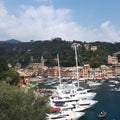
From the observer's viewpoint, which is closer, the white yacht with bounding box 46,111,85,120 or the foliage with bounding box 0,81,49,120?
the foliage with bounding box 0,81,49,120

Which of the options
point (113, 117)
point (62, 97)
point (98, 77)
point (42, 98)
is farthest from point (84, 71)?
point (42, 98)

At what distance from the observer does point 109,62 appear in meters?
152

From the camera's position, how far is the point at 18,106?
16531 mm

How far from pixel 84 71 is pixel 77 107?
269ft

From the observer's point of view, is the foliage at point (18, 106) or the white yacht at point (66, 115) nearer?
the foliage at point (18, 106)

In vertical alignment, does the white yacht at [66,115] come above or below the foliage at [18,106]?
below

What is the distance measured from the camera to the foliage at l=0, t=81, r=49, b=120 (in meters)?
16.4

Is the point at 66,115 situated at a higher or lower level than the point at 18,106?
lower

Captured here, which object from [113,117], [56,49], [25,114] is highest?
[56,49]

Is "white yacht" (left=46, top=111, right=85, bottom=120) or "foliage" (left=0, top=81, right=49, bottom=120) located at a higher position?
"foliage" (left=0, top=81, right=49, bottom=120)

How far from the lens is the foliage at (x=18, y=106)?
16359mm

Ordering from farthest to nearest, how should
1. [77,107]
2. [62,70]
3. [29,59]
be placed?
1. [29,59]
2. [62,70]
3. [77,107]

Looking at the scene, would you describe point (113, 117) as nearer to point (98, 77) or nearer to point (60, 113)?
point (60, 113)

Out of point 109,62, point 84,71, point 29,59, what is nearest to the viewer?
point 84,71
